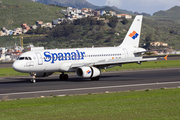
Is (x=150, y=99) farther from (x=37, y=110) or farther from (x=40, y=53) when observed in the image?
(x=40, y=53)

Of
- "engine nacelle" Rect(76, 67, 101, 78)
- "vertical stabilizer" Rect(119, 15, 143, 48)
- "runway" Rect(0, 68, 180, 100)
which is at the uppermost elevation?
"vertical stabilizer" Rect(119, 15, 143, 48)

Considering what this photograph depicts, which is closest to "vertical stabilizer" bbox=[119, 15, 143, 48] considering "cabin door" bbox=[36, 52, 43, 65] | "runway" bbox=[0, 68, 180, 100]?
"runway" bbox=[0, 68, 180, 100]

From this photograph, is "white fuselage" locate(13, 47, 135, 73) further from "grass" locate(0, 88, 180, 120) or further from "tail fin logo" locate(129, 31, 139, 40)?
"grass" locate(0, 88, 180, 120)

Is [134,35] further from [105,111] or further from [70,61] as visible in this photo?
[105,111]

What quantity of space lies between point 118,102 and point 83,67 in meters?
18.3

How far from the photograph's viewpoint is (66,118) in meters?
15.4

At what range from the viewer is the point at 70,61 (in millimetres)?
39750

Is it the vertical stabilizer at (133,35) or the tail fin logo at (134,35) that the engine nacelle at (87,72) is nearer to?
the vertical stabilizer at (133,35)

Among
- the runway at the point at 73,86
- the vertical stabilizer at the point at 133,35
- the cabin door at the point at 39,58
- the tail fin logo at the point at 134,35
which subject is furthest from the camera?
the tail fin logo at the point at 134,35

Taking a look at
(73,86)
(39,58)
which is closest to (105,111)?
(73,86)

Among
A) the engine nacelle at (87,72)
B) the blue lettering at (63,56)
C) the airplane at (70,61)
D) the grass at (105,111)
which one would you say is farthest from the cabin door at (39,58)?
the grass at (105,111)

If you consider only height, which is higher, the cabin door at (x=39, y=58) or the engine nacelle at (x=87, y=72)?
the cabin door at (x=39, y=58)

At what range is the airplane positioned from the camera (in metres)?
36.7

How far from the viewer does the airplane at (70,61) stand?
36.7 m
